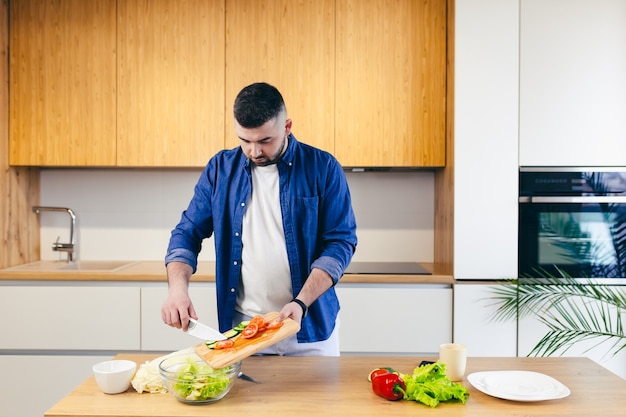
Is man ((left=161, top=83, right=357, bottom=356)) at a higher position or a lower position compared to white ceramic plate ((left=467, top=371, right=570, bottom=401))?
higher

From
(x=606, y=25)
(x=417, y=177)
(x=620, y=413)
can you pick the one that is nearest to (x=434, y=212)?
(x=417, y=177)

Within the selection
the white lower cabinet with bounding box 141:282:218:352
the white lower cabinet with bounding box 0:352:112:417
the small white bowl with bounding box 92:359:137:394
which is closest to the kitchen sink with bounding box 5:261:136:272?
the white lower cabinet with bounding box 141:282:218:352

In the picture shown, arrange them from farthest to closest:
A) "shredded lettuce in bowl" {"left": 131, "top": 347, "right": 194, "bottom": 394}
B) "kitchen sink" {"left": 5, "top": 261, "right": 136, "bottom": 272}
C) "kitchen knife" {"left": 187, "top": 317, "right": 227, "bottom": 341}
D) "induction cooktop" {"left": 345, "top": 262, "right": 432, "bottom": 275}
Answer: "kitchen sink" {"left": 5, "top": 261, "right": 136, "bottom": 272} → "induction cooktop" {"left": 345, "top": 262, "right": 432, "bottom": 275} → "kitchen knife" {"left": 187, "top": 317, "right": 227, "bottom": 341} → "shredded lettuce in bowl" {"left": 131, "top": 347, "right": 194, "bottom": 394}

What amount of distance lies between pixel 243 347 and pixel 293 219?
0.65m

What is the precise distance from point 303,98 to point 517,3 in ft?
3.77

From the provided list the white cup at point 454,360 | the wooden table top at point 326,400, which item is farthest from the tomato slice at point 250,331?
the white cup at point 454,360

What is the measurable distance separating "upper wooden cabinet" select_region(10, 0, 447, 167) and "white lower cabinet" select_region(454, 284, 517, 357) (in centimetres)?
70

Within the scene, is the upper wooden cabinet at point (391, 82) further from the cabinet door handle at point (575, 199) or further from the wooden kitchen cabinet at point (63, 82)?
the wooden kitchen cabinet at point (63, 82)

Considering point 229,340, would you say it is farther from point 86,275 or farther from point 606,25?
point 606,25

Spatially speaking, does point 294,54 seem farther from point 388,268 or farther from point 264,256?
point 264,256

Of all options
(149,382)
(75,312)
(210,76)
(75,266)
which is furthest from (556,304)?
(75,266)

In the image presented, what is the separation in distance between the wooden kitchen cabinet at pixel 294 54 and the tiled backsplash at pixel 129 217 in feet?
2.16

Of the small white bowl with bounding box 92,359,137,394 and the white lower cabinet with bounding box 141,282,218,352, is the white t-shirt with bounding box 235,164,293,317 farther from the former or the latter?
the white lower cabinet with bounding box 141,282,218,352

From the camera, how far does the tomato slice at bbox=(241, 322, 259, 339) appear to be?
5.35 ft
